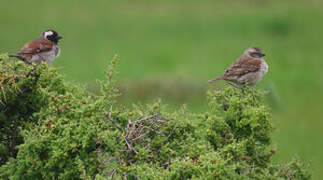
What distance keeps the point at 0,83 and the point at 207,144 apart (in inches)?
61.3

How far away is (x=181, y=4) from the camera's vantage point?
80.7 ft

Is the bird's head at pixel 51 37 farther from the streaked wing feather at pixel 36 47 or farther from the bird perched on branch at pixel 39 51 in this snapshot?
the streaked wing feather at pixel 36 47

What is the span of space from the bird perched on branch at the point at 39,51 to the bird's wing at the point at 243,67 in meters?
2.29

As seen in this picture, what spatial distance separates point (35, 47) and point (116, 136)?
4293 millimetres

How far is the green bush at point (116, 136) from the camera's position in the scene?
4.48 m

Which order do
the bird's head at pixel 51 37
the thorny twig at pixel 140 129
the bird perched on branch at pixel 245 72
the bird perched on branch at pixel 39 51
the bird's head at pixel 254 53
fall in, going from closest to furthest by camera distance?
1. the thorny twig at pixel 140 129
2. the bird perched on branch at pixel 245 72
3. the bird perched on branch at pixel 39 51
4. the bird's head at pixel 254 53
5. the bird's head at pixel 51 37

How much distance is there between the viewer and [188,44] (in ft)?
66.2

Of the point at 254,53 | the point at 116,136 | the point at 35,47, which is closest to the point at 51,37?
the point at 35,47

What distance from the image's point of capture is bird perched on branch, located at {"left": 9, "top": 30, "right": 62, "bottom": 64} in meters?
8.40

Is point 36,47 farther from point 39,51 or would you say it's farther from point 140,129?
point 140,129

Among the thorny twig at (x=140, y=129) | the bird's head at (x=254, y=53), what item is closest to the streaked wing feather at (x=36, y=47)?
the bird's head at (x=254, y=53)

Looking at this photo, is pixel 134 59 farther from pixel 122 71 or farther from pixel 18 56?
pixel 18 56

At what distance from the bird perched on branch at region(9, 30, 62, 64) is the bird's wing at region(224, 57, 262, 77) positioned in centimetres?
229

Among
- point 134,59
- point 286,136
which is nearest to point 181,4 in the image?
point 134,59
